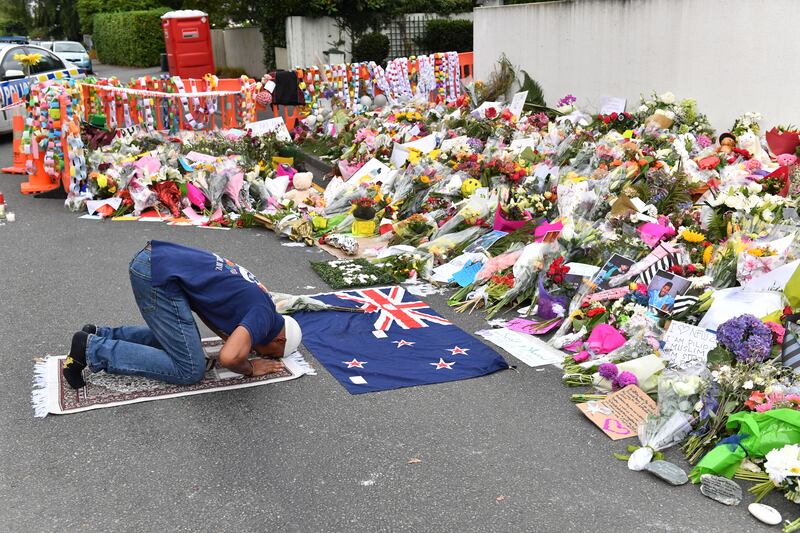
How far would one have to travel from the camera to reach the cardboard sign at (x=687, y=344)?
4770 millimetres

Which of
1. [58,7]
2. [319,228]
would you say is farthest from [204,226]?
[58,7]

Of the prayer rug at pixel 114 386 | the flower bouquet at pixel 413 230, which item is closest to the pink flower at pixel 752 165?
the flower bouquet at pixel 413 230

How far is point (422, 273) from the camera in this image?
718 centimetres

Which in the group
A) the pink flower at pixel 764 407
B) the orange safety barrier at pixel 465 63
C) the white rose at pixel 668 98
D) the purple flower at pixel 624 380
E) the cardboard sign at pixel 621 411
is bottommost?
the cardboard sign at pixel 621 411

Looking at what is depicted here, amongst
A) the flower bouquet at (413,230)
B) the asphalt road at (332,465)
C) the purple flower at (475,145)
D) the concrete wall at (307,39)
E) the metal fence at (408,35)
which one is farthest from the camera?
the metal fence at (408,35)

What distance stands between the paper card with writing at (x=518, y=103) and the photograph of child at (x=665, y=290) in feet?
22.4

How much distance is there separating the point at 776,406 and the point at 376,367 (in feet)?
7.87

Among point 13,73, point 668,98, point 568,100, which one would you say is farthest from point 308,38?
point 668,98

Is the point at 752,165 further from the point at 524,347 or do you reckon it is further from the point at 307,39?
the point at 307,39

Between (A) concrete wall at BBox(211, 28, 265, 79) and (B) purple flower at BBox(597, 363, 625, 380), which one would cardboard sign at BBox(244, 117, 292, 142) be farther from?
(A) concrete wall at BBox(211, 28, 265, 79)

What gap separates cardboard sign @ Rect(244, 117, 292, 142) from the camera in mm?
12023

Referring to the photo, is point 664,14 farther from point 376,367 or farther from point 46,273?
point 46,273

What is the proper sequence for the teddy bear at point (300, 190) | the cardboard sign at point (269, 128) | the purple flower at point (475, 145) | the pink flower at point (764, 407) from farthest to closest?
the cardboard sign at point (269, 128) → the teddy bear at point (300, 190) → the purple flower at point (475, 145) → the pink flower at point (764, 407)

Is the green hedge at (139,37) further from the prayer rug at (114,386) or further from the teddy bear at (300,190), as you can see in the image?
the prayer rug at (114,386)
